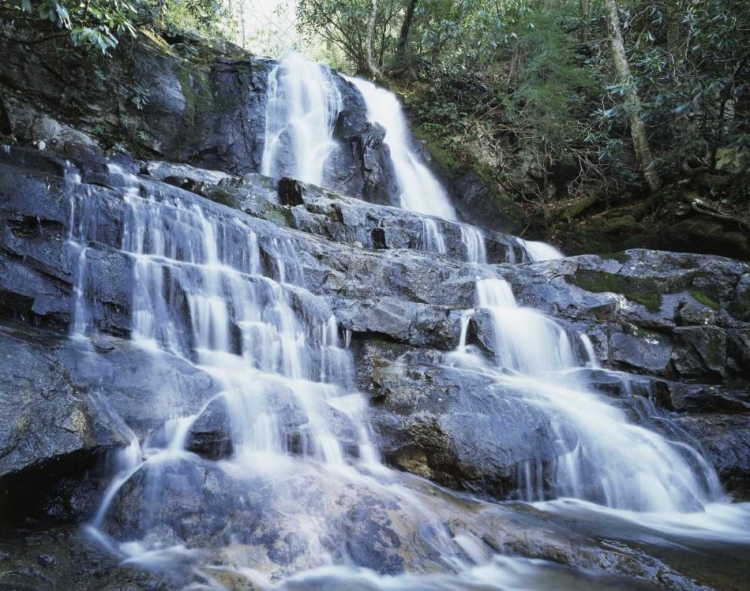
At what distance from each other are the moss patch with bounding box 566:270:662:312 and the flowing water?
4.20ft

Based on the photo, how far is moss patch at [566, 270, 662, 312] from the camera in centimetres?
823

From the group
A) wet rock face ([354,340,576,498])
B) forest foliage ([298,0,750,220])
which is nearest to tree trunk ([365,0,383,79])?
forest foliage ([298,0,750,220])

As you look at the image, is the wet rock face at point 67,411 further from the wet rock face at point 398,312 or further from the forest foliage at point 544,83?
the forest foliage at point 544,83

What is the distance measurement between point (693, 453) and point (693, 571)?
7.66 ft

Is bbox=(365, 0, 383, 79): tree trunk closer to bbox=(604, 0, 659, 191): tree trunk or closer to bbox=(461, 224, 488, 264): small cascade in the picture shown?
bbox=(604, 0, 659, 191): tree trunk

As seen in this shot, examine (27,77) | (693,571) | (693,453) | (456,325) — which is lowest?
(693,571)

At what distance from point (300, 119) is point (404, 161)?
313cm

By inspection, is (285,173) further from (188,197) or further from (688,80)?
(688,80)

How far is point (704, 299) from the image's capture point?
8164mm

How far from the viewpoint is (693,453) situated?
17.6 feet

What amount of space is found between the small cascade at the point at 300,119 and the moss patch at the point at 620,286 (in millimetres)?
6948

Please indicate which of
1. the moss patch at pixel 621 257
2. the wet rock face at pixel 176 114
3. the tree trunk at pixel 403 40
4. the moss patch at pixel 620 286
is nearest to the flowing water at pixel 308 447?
the moss patch at pixel 620 286

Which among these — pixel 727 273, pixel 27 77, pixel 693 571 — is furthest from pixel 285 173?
pixel 693 571

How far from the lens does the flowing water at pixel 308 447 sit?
3.44 m
